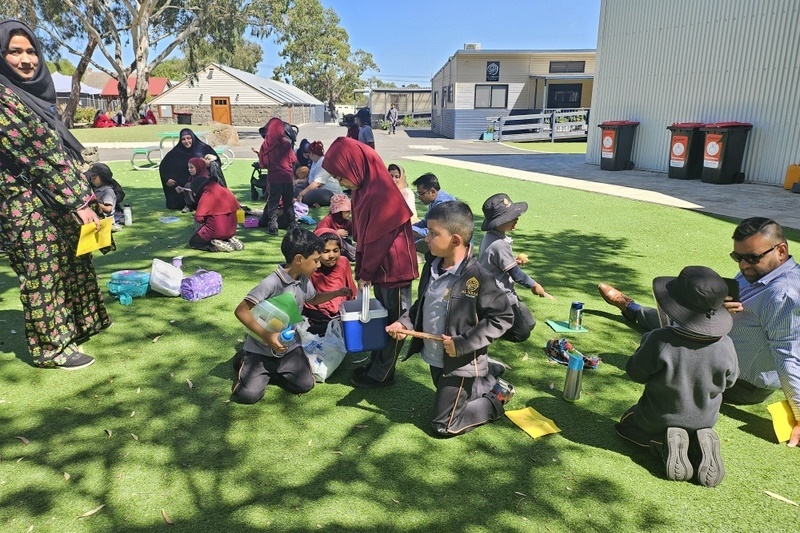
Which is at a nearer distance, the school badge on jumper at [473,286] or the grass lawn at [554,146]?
the school badge on jumper at [473,286]

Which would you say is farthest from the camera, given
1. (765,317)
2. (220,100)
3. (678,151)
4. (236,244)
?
(220,100)

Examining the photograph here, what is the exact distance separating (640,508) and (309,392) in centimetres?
238

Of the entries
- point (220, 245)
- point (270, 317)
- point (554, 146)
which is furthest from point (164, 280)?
point (554, 146)

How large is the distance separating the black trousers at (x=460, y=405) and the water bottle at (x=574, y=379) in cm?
64

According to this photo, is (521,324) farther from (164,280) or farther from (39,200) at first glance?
(39,200)

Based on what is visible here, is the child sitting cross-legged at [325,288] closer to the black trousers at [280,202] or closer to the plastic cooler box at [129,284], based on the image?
the plastic cooler box at [129,284]

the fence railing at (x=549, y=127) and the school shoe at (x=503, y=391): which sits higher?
the fence railing at (x=549, y=127)

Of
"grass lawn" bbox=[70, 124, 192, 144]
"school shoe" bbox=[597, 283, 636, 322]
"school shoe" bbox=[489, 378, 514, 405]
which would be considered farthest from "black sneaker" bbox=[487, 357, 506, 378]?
"grass lawn" bbox=[70, 124, 192, 144]

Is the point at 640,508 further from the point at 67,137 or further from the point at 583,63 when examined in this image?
the point at 583,63

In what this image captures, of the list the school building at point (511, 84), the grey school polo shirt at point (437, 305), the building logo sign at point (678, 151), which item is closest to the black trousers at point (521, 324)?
the grey school polo shirt at point (437, 305)

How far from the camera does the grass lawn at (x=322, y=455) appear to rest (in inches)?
113

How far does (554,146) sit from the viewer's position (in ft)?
98.1

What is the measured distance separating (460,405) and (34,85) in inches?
150

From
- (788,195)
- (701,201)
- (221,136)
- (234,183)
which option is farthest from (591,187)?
(221,136)
